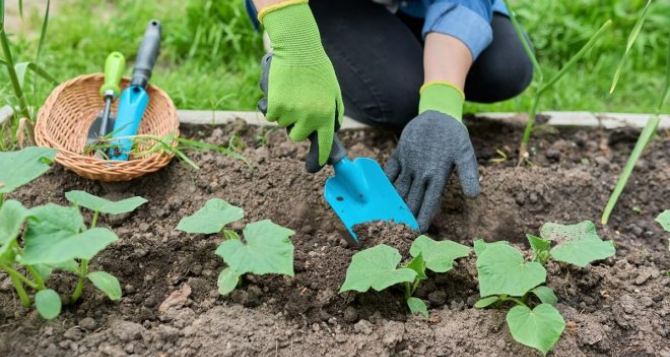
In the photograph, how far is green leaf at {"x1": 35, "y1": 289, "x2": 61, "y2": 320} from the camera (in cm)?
134

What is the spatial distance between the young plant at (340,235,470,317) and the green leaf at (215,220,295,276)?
0.47ft

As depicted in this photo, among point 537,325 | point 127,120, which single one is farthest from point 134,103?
point 537,325

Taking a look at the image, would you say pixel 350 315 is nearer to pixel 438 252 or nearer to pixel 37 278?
pixel 438 252

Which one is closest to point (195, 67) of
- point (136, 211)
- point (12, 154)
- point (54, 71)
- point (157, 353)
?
point (54, 71)

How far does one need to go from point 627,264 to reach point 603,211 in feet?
0.94

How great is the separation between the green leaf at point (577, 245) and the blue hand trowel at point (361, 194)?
30 centimetres

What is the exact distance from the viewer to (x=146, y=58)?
207 cm

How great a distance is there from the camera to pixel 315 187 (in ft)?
6.16

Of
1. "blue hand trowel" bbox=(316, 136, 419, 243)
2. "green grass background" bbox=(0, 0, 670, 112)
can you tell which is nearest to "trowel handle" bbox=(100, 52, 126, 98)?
"green grass background" bbox=(0, 0, 670, 112)

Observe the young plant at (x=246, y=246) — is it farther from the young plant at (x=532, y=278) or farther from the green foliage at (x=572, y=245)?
the green foliage at (x=572, y=245)

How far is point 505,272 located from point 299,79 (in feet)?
1.88

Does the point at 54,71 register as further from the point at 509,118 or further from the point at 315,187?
the point at 509,118

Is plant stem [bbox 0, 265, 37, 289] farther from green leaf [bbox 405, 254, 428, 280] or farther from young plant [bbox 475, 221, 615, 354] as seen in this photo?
young plant [bbox 475, 221, 615, 354]

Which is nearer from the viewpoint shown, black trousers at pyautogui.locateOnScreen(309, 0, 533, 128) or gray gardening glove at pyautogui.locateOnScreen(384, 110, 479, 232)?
gray gardening glove at pyautogui.locateOnScreen(384, 110, 479, 232)
